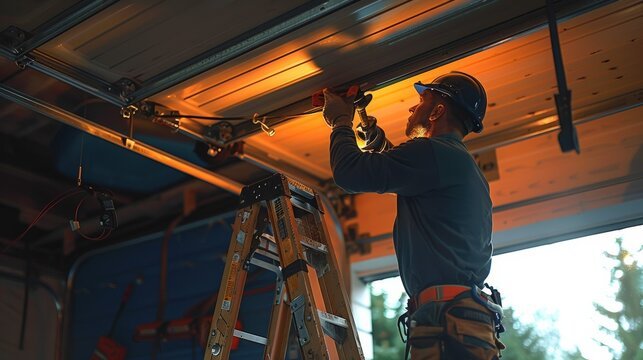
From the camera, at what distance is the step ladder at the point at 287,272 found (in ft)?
9.34

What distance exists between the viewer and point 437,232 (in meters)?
2.89

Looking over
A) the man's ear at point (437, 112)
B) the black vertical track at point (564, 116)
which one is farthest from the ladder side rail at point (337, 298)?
the black vertical track at point (564, 116)

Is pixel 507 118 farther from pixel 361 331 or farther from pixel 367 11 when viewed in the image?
pixel 361 331

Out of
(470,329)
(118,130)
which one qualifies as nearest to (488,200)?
(470,329)

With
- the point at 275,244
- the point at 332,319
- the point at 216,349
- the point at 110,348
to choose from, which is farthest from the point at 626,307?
the point at 110,348

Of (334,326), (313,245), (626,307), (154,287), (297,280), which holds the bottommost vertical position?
(334,326)

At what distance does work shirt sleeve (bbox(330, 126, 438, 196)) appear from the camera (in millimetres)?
2865

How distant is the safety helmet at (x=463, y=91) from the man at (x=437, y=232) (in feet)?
0.65

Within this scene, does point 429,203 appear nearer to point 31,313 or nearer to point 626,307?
point 626,307

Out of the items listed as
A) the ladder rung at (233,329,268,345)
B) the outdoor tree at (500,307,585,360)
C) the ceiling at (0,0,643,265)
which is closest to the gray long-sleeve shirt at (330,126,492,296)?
the ceiling at (0,0,643,265)

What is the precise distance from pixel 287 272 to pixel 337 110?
817mm

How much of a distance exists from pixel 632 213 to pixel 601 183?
237mm

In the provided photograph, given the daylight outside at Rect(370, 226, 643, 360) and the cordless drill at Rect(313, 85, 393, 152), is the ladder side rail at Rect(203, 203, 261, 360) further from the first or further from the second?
the daylight outside at Rect(370, 226, 643, 360)

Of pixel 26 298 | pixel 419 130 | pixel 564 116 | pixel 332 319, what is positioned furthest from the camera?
pixel 26 298
